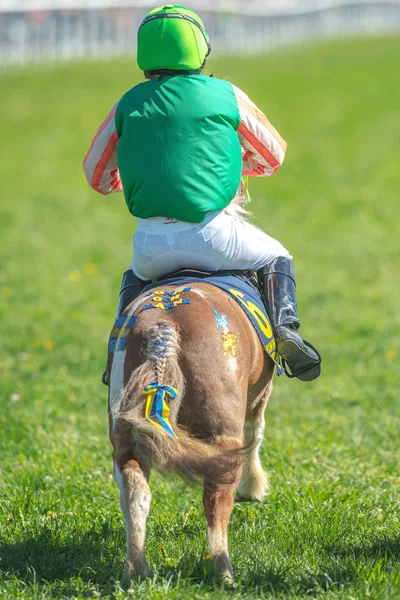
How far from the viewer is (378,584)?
4191 mm

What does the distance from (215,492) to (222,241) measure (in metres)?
1.27

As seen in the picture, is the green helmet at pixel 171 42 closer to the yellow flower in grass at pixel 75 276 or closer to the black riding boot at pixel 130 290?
the black riding boot at pixel 130 290

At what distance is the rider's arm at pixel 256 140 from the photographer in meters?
4.85

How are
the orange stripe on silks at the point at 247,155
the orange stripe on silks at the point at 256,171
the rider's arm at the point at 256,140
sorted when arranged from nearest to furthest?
the rider's arm at the point at 256,140 < the orange stripe on silks at the point at 247,155 < the orange stripe on silks at the point at 256,171

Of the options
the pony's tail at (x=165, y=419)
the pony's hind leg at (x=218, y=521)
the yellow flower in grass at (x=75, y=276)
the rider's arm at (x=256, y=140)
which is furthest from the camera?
the yellow flower in grass at (x=75, y=276)

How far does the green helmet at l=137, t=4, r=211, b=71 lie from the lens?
15.5ft

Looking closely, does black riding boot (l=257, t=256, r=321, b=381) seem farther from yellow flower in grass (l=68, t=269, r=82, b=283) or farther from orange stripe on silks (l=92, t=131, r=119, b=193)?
yellow flower in grass (l=68, t=269, r=82, b=283)

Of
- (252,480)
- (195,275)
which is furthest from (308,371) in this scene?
(252,480)

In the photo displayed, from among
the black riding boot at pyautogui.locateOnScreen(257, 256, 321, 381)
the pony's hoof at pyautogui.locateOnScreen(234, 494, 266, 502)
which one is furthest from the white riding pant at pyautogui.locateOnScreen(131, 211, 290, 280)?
the pony's hoof at pyautogui.locateOnScreen(234, 494, 266, 502)

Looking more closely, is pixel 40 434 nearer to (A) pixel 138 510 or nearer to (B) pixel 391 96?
(A) pixel 138 510

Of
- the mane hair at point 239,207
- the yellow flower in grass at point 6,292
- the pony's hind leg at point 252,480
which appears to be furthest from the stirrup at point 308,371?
the yellow flower in grass at point 6,292

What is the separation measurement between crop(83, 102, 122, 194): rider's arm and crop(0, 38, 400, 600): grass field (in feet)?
4.53

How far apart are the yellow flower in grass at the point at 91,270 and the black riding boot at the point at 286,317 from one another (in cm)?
836

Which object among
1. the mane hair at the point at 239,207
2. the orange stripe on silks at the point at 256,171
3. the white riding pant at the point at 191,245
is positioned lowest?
the white riding pant at the point at 191,245
